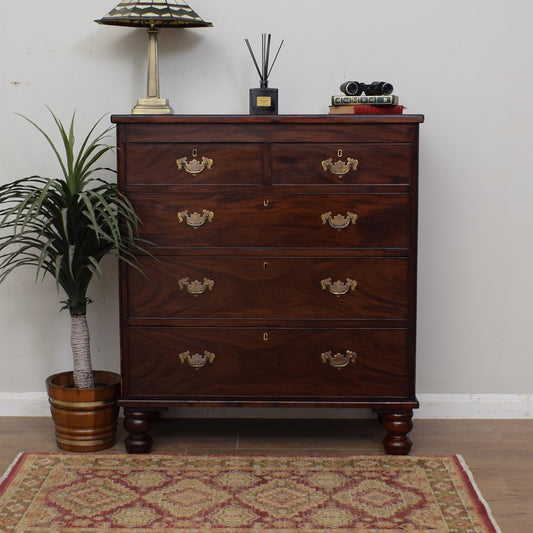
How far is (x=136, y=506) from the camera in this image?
2.17 metres

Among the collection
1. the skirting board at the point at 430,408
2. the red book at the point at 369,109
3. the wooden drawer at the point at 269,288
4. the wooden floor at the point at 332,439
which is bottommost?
the wooden floor at the point at 332,439

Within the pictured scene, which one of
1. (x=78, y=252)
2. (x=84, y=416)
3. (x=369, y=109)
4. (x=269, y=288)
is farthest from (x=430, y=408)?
(x=78, y=252)

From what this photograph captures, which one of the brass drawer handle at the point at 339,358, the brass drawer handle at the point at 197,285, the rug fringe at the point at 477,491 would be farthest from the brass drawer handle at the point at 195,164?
the rug fringe at the point at 477,491

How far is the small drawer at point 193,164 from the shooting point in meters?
2.45

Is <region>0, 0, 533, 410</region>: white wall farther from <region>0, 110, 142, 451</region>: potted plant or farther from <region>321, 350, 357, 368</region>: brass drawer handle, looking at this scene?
<region>321, 350, 357, 368</region>: brass drawer handle

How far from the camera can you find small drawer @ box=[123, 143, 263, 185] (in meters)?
2.45

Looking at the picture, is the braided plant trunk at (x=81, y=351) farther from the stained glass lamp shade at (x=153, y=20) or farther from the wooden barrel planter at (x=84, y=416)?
the stained glass lamp shade at (x=153, y=20)

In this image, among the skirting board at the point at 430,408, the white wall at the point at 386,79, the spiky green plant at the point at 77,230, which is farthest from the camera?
the skirting board at the point at 430,408

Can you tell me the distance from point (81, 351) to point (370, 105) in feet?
4.16

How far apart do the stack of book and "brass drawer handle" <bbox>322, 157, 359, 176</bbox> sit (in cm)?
19

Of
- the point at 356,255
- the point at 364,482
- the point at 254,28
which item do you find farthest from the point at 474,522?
the point at 254,28

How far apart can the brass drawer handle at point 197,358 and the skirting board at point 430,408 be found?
0.50m

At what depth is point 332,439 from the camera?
2.74 metres

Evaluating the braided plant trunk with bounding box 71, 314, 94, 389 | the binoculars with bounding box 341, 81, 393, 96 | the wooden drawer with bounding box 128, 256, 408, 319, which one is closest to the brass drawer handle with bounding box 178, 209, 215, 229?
the wooden drawer with bounding box 128, 256, 408, 319
